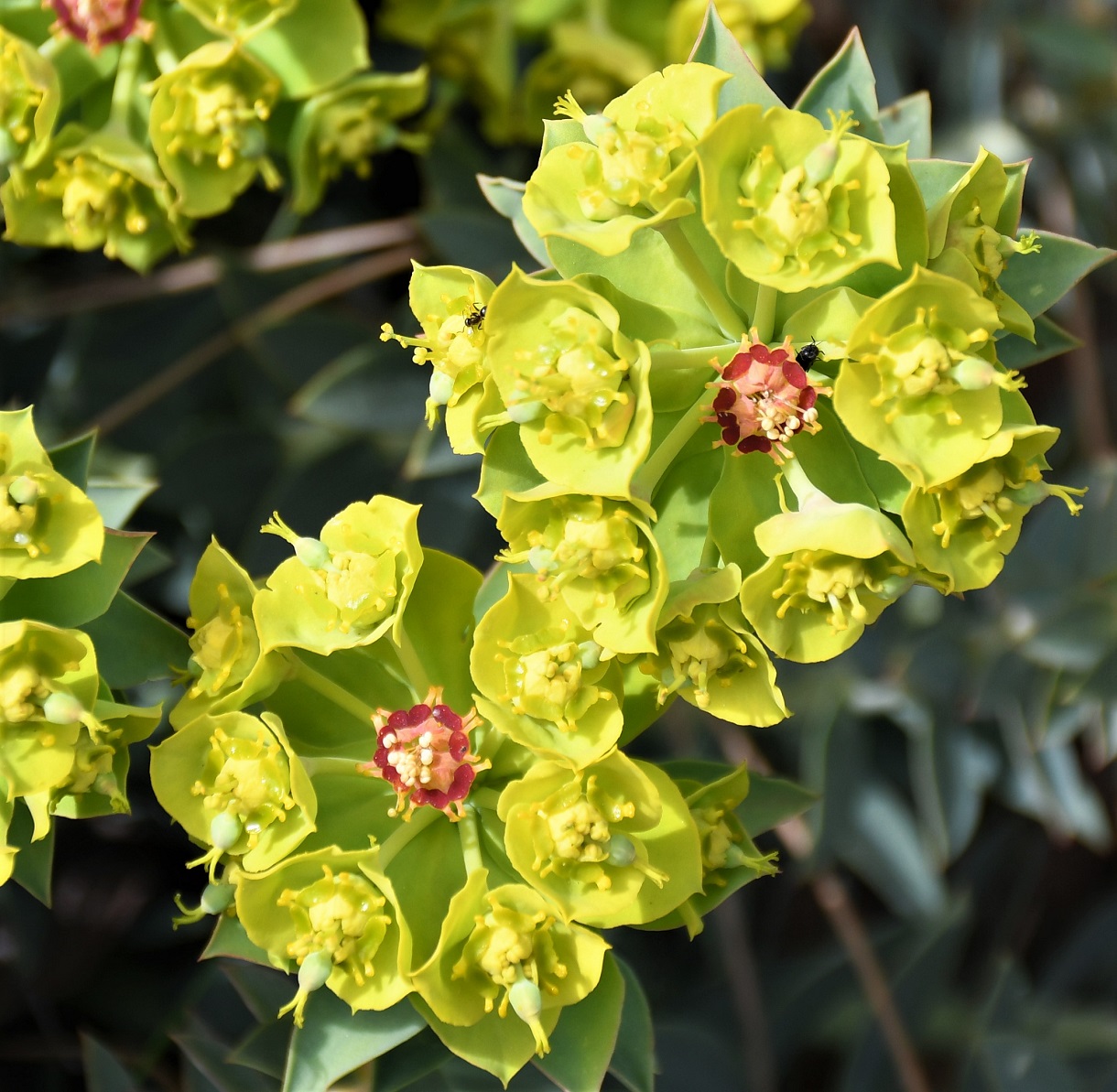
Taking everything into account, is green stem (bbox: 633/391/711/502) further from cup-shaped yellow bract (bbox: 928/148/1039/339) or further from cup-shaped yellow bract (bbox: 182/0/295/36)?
cup-shaped yellow bract (bbox: 182/0/295/36)

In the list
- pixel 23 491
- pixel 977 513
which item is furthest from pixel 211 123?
pixel 977 513

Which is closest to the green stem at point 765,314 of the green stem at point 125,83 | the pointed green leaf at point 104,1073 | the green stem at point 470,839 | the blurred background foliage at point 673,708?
the green stem at point 470,839

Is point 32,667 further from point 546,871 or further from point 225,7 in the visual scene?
point 225,7

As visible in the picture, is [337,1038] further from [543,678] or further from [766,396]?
[766,396]

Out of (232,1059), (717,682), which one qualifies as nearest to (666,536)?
(717,682)

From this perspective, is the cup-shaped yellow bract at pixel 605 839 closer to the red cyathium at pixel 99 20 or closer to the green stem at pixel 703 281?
the green stem at pixel 703 281

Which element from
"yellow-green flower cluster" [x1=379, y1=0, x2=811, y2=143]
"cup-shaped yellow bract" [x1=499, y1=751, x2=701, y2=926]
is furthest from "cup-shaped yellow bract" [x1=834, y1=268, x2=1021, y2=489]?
"yellow-green flower cluster" [x1=379, y1=0, x2=811, y2=143]
